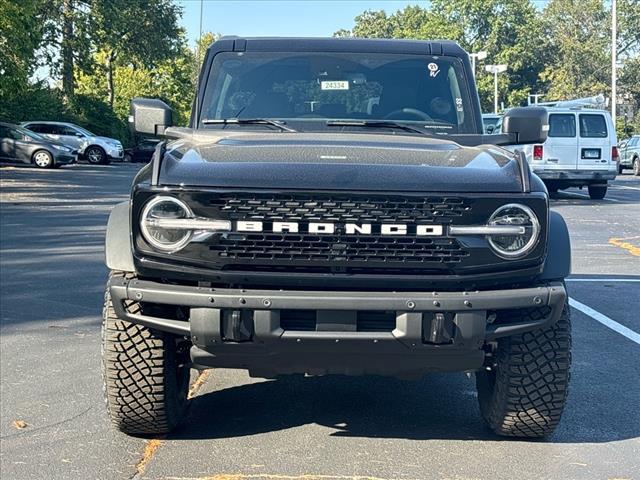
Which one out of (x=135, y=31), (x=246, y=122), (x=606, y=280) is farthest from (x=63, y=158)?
(x=246, y=122)

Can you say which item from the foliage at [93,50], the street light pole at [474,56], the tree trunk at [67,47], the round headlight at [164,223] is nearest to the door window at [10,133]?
the foliage at [93,50]

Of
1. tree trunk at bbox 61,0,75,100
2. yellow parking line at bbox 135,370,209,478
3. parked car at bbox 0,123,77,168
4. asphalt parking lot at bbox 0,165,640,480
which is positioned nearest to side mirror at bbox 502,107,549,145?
asphalt parking lot at bbox 0,165,640,480

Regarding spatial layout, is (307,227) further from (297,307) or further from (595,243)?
(595,243)

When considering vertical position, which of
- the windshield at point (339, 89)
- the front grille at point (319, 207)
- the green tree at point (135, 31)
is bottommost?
the front grille at point (319, 207)

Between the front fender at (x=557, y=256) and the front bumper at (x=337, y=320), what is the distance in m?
0.09

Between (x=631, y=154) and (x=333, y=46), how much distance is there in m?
30.7

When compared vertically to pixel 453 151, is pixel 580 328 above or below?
below

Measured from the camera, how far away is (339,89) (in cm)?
567

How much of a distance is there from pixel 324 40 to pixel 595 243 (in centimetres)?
839

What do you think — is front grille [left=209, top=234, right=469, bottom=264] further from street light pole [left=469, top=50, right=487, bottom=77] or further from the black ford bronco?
street light pole [left=469, top=50, right=487, bottom=77]

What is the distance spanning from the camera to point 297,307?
12.6 ft

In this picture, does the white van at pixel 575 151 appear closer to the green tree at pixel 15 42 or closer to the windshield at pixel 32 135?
the green tree at pixel 15 42

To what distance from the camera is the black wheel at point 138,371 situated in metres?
4.29

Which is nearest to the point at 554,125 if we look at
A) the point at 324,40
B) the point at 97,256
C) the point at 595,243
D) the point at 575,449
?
the point at 595,243
